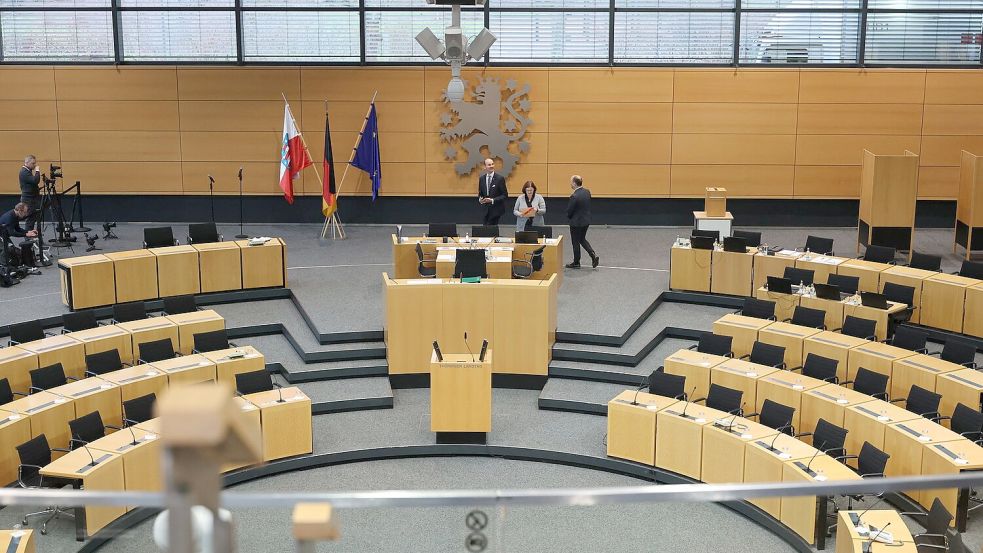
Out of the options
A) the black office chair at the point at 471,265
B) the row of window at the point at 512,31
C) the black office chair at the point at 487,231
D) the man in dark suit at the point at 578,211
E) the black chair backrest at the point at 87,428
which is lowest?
the black chair backrest at the point at 87,428

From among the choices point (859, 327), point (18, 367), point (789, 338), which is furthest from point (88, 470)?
point (859, 327)

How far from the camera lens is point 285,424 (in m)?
10.1

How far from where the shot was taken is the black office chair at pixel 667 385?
34.1ft

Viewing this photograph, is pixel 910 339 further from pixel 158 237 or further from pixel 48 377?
pixel 158 237

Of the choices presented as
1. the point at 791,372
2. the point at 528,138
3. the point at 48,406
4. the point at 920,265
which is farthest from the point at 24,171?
the point at 920,265

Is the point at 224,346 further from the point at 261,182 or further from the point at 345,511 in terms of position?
the point at 345,511

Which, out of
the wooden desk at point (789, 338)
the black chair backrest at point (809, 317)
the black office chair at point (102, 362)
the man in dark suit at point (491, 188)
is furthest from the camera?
the man in dark suit at point (491, 188)

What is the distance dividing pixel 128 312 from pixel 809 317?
308 inches

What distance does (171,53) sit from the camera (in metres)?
17.7

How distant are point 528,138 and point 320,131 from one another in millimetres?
3570

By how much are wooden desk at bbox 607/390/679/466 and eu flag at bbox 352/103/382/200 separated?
831 cm

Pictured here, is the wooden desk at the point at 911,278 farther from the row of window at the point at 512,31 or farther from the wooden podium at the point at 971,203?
the row of window at the point at 512,31

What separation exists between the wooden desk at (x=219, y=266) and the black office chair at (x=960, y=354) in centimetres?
879

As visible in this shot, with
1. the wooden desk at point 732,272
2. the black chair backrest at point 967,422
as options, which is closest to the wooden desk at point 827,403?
the black chair backrest at point 967,422
